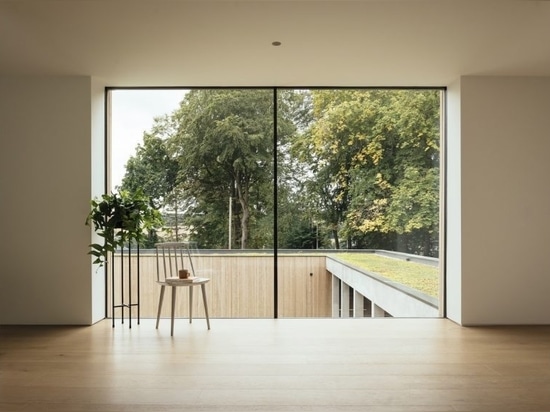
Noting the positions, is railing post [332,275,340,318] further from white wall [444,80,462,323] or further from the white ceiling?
the white ceiling

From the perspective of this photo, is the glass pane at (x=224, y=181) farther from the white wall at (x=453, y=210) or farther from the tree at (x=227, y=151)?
the white wall at (x=453, y=210)

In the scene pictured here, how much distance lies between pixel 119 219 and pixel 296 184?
1.87 m

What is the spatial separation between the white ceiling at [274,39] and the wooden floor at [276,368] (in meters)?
2.47

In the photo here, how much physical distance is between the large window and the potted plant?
503 millimetres

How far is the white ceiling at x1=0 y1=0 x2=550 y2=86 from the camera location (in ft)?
11.2
